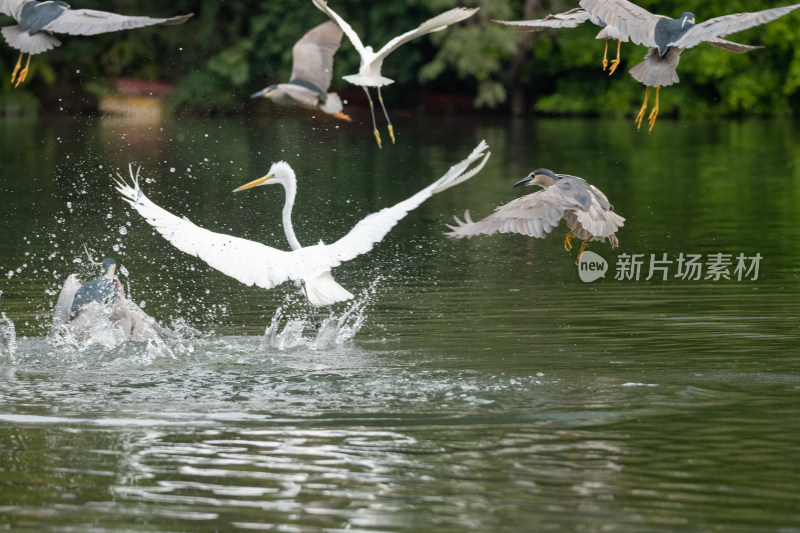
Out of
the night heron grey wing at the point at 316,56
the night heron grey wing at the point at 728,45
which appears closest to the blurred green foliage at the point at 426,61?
the night heron grey wing at the point at 316,56

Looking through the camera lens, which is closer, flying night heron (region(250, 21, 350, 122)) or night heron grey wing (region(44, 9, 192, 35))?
night heron grey wing (region(44, 9, 192, 35))

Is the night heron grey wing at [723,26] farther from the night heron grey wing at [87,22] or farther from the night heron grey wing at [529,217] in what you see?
the night heron grey wing at [87,22]

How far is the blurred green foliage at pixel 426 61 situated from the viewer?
1806 inches

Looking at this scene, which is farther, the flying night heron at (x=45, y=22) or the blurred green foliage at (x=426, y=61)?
the blurred green foliage at (x=426, y=61)

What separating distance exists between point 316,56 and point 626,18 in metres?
3.21

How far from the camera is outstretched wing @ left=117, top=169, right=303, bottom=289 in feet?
33.3

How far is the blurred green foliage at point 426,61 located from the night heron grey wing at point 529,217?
112ft

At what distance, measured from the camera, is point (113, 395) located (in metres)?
8.79

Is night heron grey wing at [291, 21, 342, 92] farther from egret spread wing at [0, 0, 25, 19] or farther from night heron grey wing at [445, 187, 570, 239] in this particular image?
night heron grey wing at [445, 187, 570, 239]

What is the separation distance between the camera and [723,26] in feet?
30.0

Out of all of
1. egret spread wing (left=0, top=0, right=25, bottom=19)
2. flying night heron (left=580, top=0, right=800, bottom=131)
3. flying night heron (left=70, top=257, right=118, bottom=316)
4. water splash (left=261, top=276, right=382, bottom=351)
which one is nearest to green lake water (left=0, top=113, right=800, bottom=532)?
water splash (left=261, top=276, right=382, bottom=351)

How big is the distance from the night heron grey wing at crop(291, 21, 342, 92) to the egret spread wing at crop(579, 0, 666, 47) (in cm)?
287

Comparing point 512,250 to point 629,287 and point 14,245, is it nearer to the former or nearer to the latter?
point 629,287

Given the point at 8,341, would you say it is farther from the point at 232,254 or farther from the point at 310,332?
the point at 310,332
